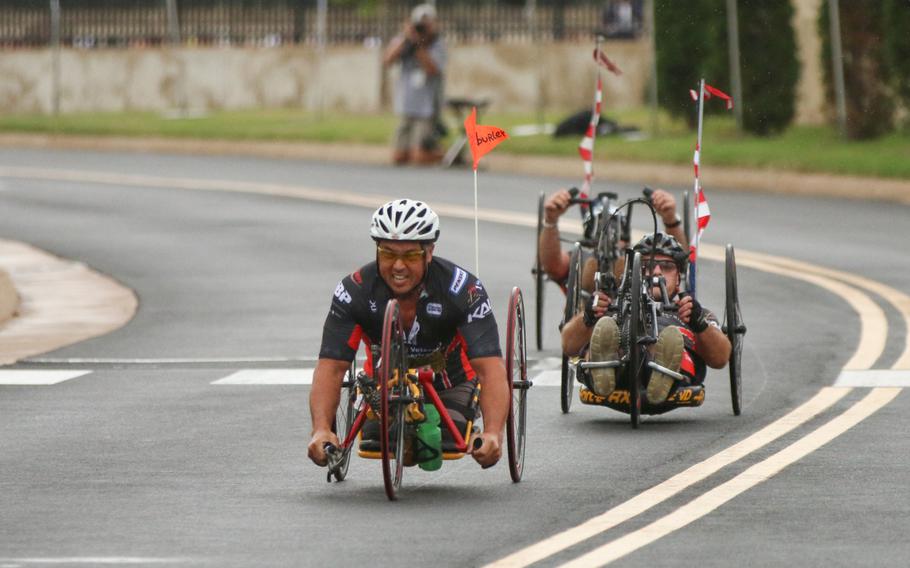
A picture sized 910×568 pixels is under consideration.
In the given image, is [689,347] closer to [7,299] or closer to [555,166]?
[7,299]

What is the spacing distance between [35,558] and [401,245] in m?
2.38

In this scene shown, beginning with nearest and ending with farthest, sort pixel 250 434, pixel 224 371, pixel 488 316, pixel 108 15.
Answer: pixel 488 316
pixel 250 434
pixel 224 371
pixel 108 15

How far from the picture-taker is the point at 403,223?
10500 mm

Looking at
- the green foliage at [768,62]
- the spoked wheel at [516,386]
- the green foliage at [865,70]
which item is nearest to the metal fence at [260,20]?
the green foliage at [768,62]

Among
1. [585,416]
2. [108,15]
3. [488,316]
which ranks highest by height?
[108,15]

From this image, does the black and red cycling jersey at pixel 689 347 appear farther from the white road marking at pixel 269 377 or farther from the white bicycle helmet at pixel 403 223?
the white road marking at pixel 269 377

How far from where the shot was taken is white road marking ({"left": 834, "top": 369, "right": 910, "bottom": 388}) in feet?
48.9

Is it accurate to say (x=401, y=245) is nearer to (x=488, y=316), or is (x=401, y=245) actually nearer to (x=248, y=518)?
(x=488, y=316)

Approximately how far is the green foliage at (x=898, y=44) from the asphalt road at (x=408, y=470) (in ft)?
27.3

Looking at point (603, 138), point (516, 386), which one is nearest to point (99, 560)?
point (516, 386)

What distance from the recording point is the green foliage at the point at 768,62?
3550cm

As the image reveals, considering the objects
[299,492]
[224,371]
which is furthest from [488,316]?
[224,371]

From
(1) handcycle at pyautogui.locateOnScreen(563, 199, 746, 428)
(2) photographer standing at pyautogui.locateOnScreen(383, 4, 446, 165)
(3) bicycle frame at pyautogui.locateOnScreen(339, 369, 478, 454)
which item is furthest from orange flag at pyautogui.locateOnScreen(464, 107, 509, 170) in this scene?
(2) photographer standing at pyautogui.locateOnScreen(383, 4, 446, 165)

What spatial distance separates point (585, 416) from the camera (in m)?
13.8
